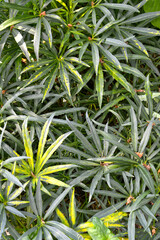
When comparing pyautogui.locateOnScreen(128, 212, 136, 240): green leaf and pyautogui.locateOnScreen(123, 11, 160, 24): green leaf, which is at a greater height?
pyautogui.locateOnScreen(123, 11, 160, 24): green leaf

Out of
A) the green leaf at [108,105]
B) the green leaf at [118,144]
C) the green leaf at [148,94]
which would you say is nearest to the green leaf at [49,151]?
the green leaf at [118,144]

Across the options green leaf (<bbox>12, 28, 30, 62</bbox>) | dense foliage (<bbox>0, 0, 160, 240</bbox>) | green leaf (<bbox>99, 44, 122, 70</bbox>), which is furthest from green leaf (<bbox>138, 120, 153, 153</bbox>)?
green leaf (<bbox>12, 28, 30, 62</bbox>)

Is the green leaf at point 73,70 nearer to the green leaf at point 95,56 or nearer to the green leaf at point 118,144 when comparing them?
the green leaf at point 95,56

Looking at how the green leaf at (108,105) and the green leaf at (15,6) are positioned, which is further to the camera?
the green leaf at (108,105)

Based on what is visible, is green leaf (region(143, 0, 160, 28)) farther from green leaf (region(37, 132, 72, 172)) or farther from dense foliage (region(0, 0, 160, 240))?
green leaf (region(37, 132, 72, 172))

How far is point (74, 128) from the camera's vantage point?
40.1 inches

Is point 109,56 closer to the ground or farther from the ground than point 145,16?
closer to the ground

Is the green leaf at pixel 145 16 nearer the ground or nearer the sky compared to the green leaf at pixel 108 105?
nearer the sky

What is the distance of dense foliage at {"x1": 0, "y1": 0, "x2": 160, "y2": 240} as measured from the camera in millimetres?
1006

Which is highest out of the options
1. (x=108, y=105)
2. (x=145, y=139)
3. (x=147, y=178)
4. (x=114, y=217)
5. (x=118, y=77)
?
(x=118, y=77)

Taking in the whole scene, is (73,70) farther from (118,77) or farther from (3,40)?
(3,40)

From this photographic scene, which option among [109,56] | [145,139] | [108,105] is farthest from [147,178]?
[109,56]

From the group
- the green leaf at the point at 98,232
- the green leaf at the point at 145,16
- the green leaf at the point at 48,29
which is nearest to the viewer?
the green leaf at the point at 98,232

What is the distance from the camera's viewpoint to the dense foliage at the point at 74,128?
101 centimetres
